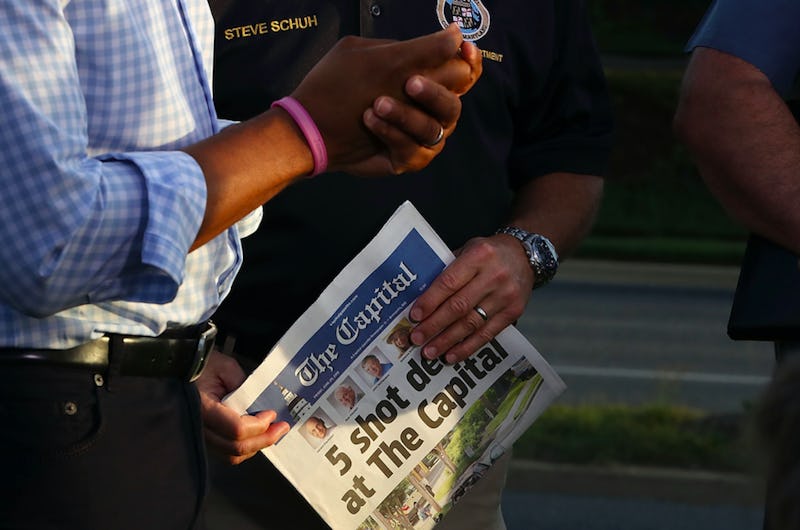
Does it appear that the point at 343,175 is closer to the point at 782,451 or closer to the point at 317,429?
the point at 317,429

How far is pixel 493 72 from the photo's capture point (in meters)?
2.60

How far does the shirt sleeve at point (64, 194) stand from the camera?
1.45 metres

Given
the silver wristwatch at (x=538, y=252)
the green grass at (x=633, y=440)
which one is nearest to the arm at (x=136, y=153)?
the silver wristwatch at (x=538, y=252)

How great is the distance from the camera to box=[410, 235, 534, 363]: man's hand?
232 centimetres

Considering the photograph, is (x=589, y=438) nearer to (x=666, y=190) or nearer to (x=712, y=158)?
(x=712, y=158)

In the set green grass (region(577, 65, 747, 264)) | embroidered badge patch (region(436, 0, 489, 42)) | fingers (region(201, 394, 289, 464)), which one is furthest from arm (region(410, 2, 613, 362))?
green grass (region(577, 65, 747, 264))

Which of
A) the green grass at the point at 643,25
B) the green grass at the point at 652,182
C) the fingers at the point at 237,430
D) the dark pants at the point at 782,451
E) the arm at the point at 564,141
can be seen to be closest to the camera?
the dark pants at the point at 782,451

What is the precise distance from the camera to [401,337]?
7.63ft

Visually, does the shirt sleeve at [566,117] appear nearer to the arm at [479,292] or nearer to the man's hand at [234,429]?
the arm at [479,292]

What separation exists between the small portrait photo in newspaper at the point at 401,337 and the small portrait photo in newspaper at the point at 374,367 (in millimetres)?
27

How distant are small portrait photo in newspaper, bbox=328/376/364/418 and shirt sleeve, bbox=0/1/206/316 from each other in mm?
806

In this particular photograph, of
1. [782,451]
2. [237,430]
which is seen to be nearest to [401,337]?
[237,430]

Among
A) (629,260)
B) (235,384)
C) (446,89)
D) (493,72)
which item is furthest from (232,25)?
(629,260)

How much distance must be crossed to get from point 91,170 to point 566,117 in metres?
1.48
